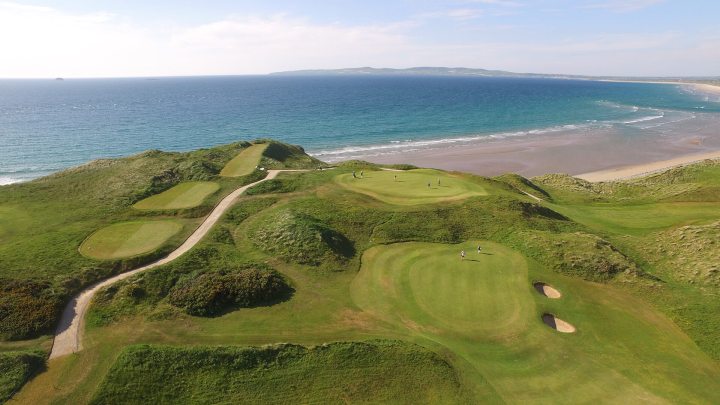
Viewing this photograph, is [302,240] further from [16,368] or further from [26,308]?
[16,368]

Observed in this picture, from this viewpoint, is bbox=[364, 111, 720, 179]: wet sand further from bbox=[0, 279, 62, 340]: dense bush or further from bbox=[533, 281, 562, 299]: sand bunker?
bbox=[0, 279, 62, 340]: dense bush

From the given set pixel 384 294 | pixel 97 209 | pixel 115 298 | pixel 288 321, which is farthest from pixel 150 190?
pixel 384 294

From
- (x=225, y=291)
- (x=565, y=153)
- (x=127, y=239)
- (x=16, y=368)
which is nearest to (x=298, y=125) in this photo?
(x=565, y=153)

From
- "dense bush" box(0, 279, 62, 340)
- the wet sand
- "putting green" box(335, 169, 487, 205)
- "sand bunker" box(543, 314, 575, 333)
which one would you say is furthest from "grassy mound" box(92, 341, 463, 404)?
the wet sand

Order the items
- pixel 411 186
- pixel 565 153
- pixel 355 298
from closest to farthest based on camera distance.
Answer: pixel 355 298, pixel 411 186, pixel 565 153

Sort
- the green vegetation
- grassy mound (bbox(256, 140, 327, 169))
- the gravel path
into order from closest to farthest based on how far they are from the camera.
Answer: the gravel path → the green vegetation → grassy mound (bbox(256, 140, 327, 169))

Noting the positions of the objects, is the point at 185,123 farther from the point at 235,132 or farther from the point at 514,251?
the point at 514,251
